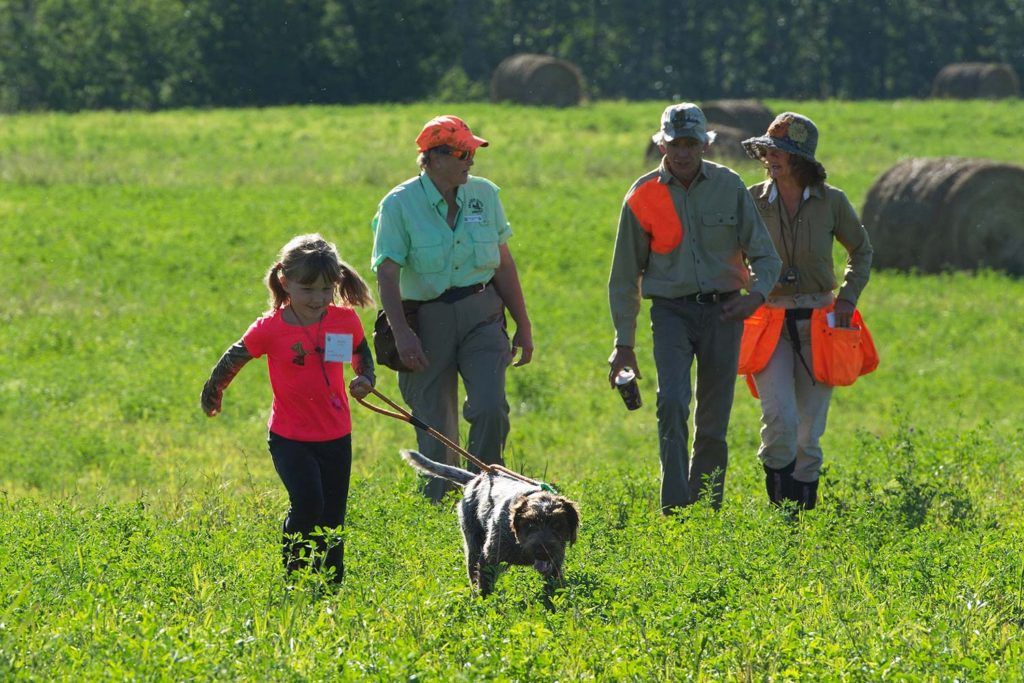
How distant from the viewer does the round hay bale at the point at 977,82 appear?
2099 inches

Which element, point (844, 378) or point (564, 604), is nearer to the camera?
point (564, 604)

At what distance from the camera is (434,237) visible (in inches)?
287

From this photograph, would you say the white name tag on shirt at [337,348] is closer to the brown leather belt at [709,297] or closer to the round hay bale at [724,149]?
the brown leather belt at [709,297]

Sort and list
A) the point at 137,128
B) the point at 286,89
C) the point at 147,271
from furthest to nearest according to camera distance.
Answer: the point at 286,89
the point at 137,128
the point at 147,271

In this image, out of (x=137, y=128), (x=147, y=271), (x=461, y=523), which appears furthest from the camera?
(x=137, y=128)

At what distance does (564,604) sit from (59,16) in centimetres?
6391

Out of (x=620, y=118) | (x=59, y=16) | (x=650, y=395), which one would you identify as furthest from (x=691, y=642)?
(x=59, y=16)

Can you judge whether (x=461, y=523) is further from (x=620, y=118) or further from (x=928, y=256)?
(x=620, y=118)

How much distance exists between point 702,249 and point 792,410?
0.99 meters

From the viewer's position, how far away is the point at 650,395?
44.0 ft

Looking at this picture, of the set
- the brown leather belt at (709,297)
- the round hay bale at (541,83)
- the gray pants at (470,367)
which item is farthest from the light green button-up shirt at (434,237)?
the round hay bale at (541,83)

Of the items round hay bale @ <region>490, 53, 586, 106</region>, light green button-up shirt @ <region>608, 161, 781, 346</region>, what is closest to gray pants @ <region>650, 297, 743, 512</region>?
light green button-up shirt @ <region>608, 161, 781, 346</region>

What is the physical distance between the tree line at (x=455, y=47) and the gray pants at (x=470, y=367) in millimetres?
51108

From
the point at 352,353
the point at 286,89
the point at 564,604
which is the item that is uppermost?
the point at 352,353
